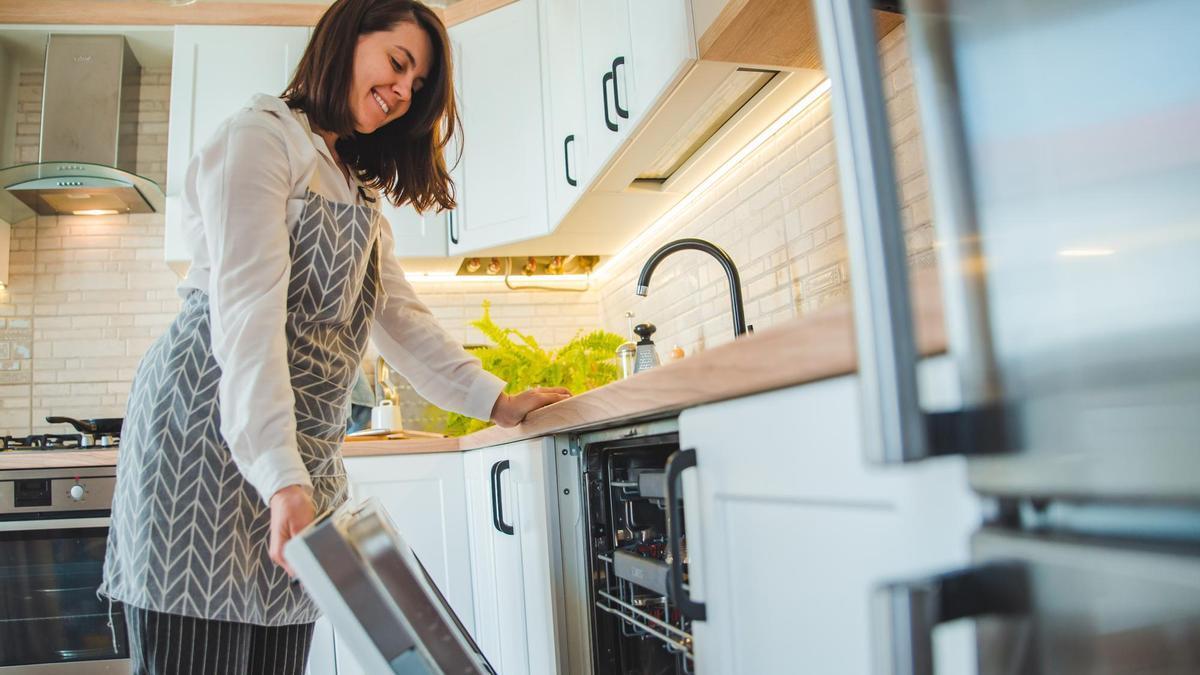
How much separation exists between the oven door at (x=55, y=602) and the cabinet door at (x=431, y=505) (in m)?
0.70

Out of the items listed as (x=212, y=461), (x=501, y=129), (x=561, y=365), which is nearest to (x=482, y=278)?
(x=501, y=129)

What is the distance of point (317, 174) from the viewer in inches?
47.9

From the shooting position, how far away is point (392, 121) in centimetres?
146

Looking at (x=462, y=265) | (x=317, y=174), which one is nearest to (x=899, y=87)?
(x=317, y=174)

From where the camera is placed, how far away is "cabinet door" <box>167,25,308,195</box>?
10.1 ft

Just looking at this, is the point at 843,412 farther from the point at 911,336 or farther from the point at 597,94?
the point at 597,94

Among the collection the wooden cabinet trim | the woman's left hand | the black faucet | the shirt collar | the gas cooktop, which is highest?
the wooden cabinet trim

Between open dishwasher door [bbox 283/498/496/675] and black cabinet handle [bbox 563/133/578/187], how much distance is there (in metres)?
1.80

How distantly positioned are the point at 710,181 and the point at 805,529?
184cm

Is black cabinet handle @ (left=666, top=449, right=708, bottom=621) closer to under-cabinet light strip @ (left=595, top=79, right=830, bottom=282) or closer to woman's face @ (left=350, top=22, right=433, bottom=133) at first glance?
woman's face @ (left=350, top=22, right=433, bottom=133)

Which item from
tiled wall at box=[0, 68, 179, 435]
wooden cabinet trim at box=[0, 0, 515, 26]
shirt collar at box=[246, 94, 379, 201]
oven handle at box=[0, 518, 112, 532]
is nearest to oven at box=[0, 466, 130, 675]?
oven handle at box=[0, 518, 112, 532]

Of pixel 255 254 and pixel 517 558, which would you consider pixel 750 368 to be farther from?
pixel 517 558

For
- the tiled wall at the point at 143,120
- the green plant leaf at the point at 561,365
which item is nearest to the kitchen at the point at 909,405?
the green plant leaf at the point at 561,365

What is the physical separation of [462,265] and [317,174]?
2.07m
